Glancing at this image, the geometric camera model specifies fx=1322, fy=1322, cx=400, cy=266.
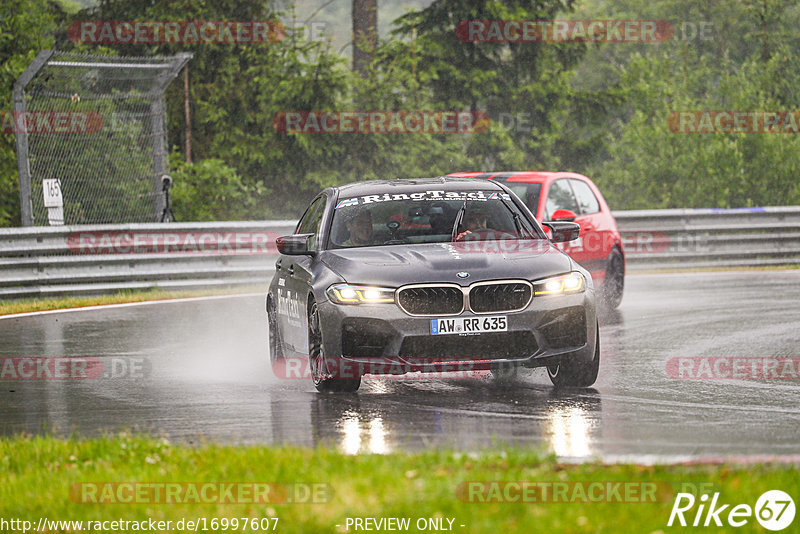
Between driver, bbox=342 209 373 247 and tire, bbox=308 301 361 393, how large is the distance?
762 millimetres

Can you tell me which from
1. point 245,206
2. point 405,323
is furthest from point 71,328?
point 245,206

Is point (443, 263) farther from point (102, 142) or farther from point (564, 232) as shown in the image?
point (102, 142)

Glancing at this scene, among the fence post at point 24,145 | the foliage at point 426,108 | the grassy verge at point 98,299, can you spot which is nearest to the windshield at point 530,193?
the grassy verge at point 98,299

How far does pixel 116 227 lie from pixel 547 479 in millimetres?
14692

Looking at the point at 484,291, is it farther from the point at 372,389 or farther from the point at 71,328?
the point at 71,328

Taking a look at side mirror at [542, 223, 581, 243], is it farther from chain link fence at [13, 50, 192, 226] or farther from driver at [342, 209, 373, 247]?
chain link fence at [13, 50, 192, 226]

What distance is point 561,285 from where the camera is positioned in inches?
372

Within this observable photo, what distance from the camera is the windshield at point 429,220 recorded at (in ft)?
34.2

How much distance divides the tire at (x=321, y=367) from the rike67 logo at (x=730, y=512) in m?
4.18

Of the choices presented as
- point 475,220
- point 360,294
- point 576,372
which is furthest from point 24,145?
point 576,372

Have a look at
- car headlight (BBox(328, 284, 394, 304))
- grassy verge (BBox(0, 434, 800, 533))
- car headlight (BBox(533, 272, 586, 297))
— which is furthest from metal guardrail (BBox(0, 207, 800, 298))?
grassy verge (BBox(0, 434, 800, 533))

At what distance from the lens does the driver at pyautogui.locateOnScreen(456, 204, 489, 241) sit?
34.5ft

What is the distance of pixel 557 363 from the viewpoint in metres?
9.60
